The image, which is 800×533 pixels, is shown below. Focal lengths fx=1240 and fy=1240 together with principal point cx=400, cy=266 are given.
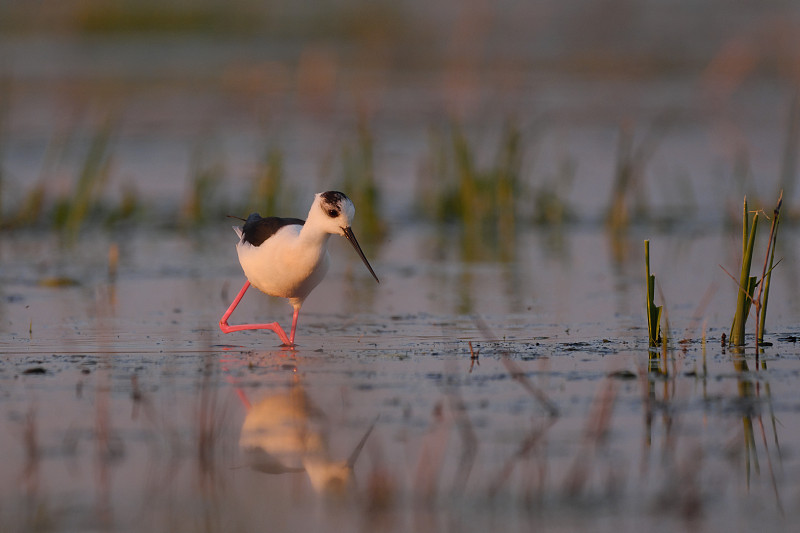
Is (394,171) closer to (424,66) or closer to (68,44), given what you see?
(424,66)

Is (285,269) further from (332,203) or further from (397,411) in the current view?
(397,411)

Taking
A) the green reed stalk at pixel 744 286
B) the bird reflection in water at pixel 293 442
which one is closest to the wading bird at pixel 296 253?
the bird reflection in water at pixel 293 442

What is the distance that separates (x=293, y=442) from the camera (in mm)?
4566

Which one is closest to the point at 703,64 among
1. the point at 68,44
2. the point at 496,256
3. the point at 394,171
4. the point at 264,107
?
the point at 264,107

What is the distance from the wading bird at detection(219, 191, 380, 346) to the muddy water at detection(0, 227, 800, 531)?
270 millimetres

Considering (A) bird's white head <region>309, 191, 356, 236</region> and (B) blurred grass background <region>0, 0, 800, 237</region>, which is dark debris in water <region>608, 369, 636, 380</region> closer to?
(A) bird's white head <region>309, 191, 356, 236</region>

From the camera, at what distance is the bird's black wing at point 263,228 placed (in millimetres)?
7094

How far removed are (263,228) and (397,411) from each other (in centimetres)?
254

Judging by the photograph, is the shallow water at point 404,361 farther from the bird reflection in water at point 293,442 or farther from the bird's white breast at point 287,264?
the bird's white breast at point 287,264

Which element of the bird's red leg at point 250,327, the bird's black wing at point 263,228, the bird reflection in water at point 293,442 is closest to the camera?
the bird reflection in water at point 293,442

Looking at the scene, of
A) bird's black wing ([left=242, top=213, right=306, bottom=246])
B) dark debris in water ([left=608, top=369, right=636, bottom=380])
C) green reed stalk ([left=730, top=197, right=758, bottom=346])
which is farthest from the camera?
bird's black wing ([left=242, top=213, right=306, bottom=246])

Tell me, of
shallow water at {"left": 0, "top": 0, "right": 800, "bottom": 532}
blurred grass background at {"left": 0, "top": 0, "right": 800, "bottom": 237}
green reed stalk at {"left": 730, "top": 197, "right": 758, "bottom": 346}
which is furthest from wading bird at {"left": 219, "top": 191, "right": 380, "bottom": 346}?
blurred grass background at {"left": 0, "top": 0, "right": 800, "bottom": 237}

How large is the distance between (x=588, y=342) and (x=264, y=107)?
14.1 metres

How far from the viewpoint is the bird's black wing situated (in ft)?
23.3
